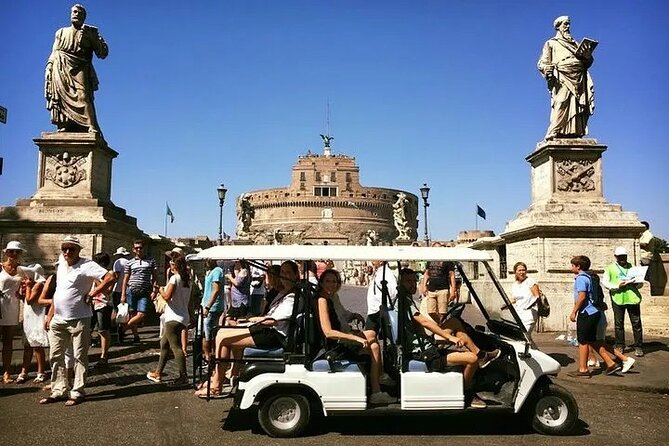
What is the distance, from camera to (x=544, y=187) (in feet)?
35.7

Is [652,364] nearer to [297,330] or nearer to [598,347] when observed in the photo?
[598,347]

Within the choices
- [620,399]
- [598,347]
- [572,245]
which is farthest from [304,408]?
[572,245]

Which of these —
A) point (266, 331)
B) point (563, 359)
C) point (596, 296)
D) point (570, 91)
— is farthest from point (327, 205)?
point (266, 331)

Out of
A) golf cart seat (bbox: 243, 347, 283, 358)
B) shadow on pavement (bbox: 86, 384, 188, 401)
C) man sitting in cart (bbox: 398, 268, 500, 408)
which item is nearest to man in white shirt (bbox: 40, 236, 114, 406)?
shadow on pavement (bbox: 86, 384, 188, 401)

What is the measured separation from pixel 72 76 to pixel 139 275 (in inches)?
175

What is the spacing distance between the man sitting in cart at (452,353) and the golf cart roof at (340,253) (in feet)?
1.11

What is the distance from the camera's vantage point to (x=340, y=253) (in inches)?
192

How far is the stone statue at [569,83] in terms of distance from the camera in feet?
34.7

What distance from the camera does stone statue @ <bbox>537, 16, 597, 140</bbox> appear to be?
10586 millimetres

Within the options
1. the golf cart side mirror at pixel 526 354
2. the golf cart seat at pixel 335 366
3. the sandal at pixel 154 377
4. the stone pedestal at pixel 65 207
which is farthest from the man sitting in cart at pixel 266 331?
the stone pedestal at pixel 65 207

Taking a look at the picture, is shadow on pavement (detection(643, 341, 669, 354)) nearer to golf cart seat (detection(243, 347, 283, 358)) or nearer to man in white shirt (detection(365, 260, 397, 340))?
man in white shirt (detection(365, 260, 397, 340))

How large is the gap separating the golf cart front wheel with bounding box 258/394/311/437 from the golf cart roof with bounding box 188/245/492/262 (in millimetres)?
1307

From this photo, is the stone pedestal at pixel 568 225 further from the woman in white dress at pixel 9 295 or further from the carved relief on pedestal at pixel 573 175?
the woman in white dress at pixel 9 295

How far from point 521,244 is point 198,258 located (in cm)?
786
